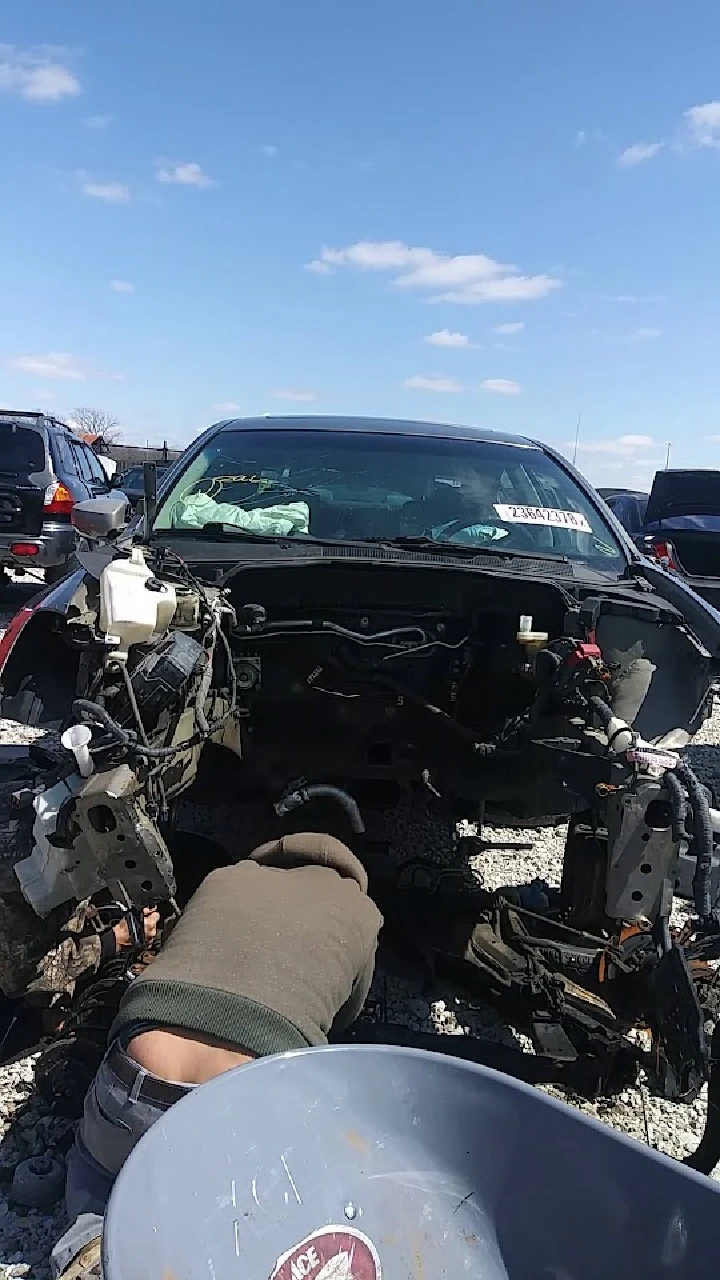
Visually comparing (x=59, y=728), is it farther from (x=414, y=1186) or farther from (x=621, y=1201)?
(x=621, y=1201)

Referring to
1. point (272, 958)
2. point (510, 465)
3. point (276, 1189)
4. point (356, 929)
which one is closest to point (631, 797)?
Result: point (356, 929)

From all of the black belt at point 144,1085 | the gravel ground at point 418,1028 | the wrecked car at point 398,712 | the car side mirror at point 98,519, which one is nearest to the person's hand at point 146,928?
the wrecked car at point 398,712

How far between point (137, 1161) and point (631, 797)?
160cm

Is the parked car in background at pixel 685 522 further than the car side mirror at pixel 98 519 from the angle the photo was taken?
Yes

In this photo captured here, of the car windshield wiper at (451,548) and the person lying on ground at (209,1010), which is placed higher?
the car windshield wiper at (451,548)

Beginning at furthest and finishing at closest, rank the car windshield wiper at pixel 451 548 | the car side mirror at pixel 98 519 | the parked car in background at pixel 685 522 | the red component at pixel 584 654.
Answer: the parked car in background at pixel 685 522 < the car windshield wiper at pixel 451 548 < the car side mirror at pixel 98 519 < the red component at pixel 584 654

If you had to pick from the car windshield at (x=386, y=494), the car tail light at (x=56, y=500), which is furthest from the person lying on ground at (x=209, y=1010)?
the car tail light at (x=56, y=500)

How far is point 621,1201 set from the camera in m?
A: 1.22

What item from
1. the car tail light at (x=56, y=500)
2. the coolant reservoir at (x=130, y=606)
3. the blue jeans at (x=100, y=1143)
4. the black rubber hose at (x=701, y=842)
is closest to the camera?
the blue jeans at (x=100, y=1143)

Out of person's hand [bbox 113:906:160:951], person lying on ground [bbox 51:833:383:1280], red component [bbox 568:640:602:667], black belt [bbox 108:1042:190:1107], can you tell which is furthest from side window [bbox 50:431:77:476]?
black belt [bbox 108:1042:190:1107]

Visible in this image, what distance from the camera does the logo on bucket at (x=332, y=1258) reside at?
1.19 m

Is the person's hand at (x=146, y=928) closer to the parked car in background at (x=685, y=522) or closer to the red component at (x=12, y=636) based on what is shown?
the red component at (x=12, y=636)

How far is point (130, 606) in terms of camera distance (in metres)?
2.57

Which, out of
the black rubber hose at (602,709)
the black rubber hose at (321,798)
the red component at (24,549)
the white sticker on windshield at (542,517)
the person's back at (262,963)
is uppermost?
the white sticker on windshield at (542,517)
